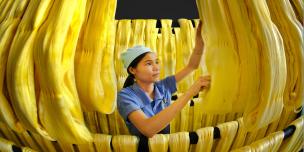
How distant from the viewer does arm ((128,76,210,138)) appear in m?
0.39

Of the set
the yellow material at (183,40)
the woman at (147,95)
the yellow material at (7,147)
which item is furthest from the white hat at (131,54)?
the yellow material at (183,40)

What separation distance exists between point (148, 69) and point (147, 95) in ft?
0.07

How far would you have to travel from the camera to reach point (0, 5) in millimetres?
440

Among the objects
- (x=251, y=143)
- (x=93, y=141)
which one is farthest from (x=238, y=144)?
(x=93, y=141)

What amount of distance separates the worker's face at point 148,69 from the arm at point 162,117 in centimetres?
3

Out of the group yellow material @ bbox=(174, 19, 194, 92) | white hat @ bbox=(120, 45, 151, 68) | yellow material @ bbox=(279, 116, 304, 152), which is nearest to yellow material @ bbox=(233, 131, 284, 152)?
yellow material @ bbox=(279, 116, 304, 152)

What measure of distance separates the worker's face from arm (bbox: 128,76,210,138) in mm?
34

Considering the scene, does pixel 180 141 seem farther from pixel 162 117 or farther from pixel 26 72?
pixel 26 72

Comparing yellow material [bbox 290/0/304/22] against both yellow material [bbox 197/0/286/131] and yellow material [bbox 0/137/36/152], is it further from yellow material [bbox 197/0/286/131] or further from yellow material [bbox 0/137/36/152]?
yellow material [bbox 0/137/36/152]

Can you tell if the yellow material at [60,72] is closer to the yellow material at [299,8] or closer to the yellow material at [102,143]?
the yellow material at [102,143]

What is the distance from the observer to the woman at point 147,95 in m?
0.39

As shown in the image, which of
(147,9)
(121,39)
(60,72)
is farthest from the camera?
(147,9)

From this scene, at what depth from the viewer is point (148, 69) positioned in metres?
0.42

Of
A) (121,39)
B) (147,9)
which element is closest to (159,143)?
(121,39)
